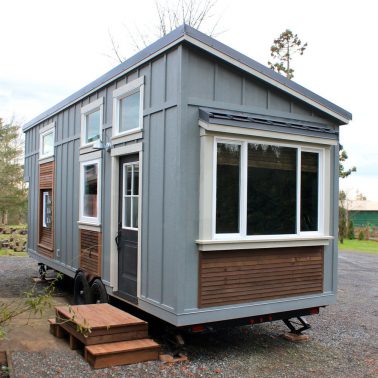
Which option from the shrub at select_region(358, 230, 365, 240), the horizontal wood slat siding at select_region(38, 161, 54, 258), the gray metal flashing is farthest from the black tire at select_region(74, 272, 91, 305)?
the shrub at select_region(358, 230, 365, 240)

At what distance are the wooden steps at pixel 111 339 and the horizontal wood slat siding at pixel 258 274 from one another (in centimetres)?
77

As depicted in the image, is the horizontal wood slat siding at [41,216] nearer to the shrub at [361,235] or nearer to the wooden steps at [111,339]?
the wooden steps at [111,339]

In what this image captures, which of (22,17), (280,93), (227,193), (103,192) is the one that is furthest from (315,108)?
(22,17)

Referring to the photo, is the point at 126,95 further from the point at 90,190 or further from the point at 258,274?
the point at 258,274

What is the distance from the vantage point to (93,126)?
7.18 metres

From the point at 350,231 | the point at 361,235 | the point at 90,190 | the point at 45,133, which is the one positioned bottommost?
the point at 361,235

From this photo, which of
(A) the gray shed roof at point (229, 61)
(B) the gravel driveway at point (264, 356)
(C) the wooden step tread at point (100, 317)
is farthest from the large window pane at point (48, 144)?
(B) the gravel driveway at point (264, 356)

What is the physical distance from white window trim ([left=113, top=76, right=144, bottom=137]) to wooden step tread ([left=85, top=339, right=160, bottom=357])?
97.1 inches

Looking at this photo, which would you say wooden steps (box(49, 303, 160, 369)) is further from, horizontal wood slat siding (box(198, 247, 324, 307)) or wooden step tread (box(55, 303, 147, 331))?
horizontal wood slat siding (box(198, 247, 324, 307))

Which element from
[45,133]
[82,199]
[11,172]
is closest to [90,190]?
[82,199]

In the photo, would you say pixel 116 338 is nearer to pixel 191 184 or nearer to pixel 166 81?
pixel 191 184

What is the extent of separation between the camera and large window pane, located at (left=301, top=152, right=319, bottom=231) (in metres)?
5.66

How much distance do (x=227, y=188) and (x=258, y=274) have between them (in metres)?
1.08

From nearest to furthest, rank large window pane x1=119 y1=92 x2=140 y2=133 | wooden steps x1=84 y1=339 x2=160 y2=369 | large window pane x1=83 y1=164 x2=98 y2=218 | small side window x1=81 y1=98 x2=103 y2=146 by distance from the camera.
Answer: wooden steps x1=84 y1=339 x2=160 y2=369 < large window pane x1=119 y1=92 x2=140 y2=133 < small side window x1=81 y1=98 x2=103 y2=146 < large window pane x1=83 y1=164 x2=98 y2=218
